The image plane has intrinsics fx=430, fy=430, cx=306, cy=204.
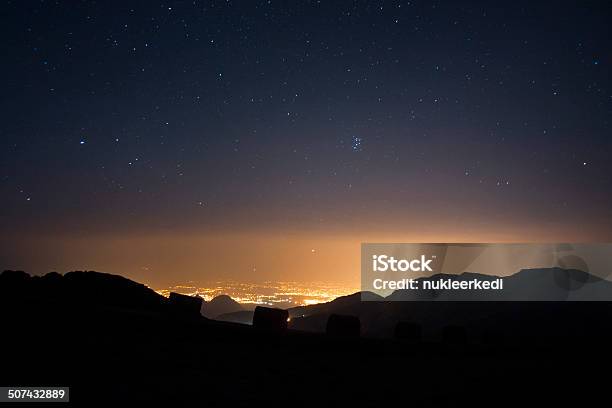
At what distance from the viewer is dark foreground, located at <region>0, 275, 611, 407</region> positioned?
5832 millimetres

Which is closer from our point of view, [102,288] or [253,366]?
[253,366]

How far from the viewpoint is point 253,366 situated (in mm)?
7352

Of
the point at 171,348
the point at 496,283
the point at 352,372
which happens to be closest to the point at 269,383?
the point at 352,372

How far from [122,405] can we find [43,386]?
1.23 meters

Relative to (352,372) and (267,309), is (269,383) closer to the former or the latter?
(352,372)

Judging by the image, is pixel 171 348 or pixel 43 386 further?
pixel 171 348

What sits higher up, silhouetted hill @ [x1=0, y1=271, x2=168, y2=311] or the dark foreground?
silhouetted hill @ [x1=0, y1=271, x2=168, y2=311]

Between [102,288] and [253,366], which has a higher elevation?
[102,288]

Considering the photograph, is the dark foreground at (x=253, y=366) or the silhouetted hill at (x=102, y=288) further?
the silhouetted hill at (x=102, y=288)

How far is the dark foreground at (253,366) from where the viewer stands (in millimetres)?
5832

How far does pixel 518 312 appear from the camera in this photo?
309ft

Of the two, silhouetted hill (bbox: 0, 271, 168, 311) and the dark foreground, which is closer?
the dark foreground

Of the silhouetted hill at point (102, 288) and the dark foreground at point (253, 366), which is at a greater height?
the silhouetted hill at point (102, 288)

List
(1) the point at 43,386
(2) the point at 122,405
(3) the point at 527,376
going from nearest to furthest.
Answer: (2) the point at 122,405 → (1) the point at 43,386 → (3) the point at 527,376
